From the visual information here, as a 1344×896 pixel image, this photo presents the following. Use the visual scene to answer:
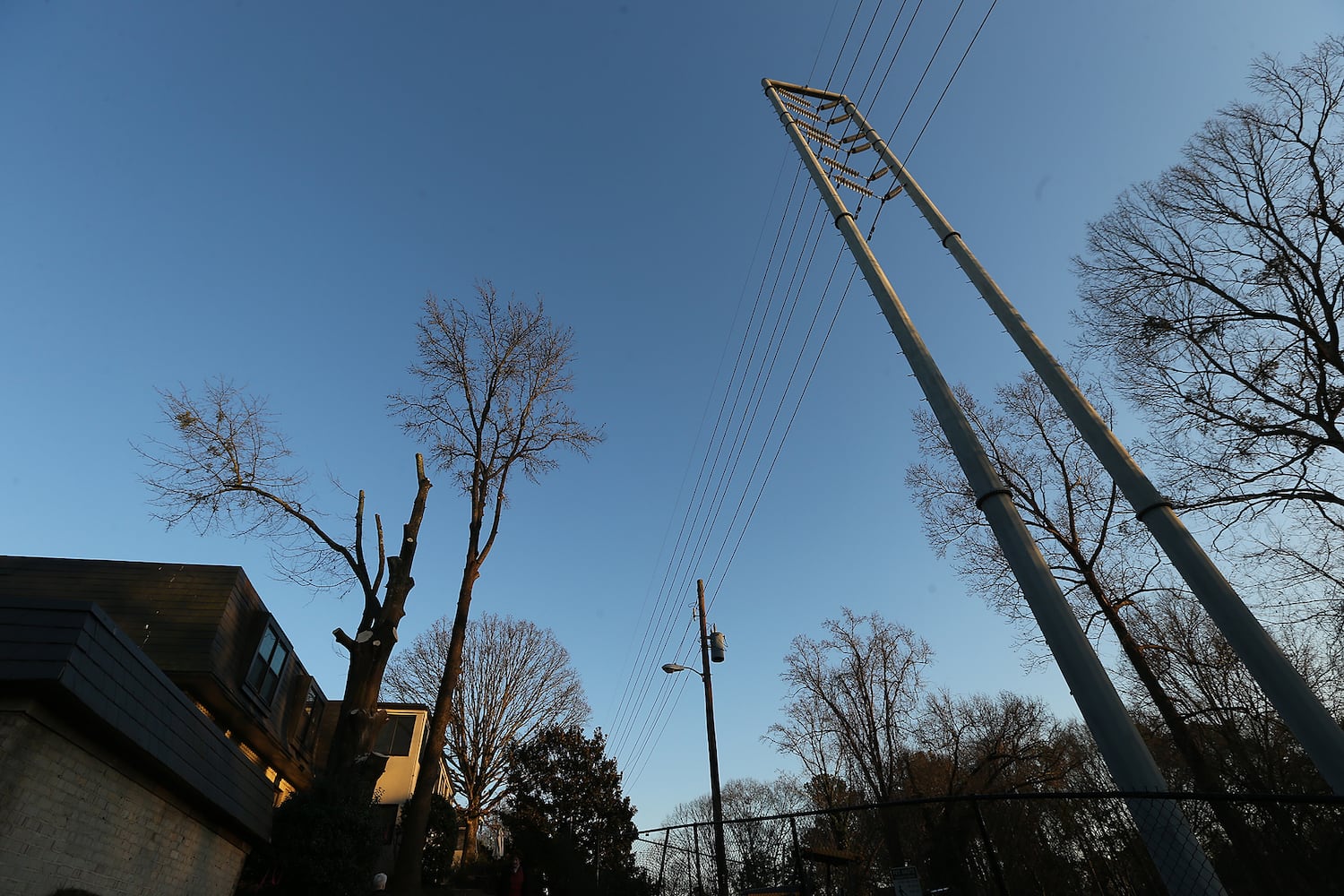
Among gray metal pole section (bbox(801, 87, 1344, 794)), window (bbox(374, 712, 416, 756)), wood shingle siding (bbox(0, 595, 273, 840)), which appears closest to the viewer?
gray metal pole section (bbox(801, 87, 1344, 794))

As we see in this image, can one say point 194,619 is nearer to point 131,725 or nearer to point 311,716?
point 131,725

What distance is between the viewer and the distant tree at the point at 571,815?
2148 centimetres

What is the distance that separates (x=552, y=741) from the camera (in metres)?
25.0

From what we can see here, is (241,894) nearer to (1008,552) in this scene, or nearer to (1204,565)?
(1008,552)

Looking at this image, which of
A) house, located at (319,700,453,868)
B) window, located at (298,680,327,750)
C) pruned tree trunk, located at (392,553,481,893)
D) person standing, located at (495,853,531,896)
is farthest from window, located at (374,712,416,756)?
pruned tree trunk, located at (392,553,481,893)

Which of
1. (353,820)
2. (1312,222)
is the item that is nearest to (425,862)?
(353,820)

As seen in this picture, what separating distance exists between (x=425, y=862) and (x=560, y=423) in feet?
50.1

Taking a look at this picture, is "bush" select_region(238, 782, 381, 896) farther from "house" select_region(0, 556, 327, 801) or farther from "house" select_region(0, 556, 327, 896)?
"house" select_region(0, 556, 327, 801)

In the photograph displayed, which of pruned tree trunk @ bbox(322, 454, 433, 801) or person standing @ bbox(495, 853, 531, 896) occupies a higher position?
pruned tree trunk @ bbox(322, 454, 433, 801)

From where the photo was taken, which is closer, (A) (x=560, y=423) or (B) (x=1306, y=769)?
(B) (x=1306, y=769)

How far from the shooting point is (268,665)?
16672mm

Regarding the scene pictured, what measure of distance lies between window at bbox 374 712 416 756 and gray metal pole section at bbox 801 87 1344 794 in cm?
2689

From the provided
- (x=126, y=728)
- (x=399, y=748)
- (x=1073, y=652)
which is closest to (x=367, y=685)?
(x=126, y=728)

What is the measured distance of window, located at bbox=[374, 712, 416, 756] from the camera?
85.5ft
